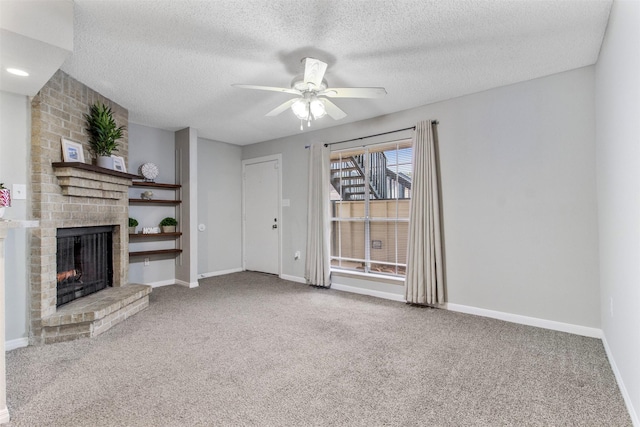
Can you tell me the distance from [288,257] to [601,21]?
4.56 metres

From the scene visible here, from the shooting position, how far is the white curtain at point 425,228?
363 centimetres

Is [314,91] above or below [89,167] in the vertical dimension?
above

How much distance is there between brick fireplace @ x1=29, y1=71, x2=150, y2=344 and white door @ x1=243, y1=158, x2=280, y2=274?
2473mm

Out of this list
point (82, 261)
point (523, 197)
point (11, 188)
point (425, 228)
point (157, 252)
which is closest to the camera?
point (11, 188)

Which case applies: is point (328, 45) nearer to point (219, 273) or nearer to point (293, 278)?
point (293, 278)

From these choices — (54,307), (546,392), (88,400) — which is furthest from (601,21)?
(54,307)

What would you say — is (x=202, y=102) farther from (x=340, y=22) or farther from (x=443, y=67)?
(x=443, y=67)

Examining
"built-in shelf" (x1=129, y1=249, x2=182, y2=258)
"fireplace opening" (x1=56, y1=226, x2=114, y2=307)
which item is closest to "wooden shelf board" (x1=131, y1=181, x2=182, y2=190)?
"fireplace opening" (x1=56, y1=226, x2=114, y2=307)

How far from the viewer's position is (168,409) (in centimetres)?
178

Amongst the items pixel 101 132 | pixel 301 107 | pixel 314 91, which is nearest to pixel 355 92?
pixel 314 91

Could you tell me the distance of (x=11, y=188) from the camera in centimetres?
260

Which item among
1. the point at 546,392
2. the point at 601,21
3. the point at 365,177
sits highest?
the point at 601,21

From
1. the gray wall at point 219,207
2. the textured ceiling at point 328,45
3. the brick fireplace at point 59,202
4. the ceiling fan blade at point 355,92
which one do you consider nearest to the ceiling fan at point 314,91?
the ceiling fan blade at point 355,92

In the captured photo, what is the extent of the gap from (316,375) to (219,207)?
414 centimetres
